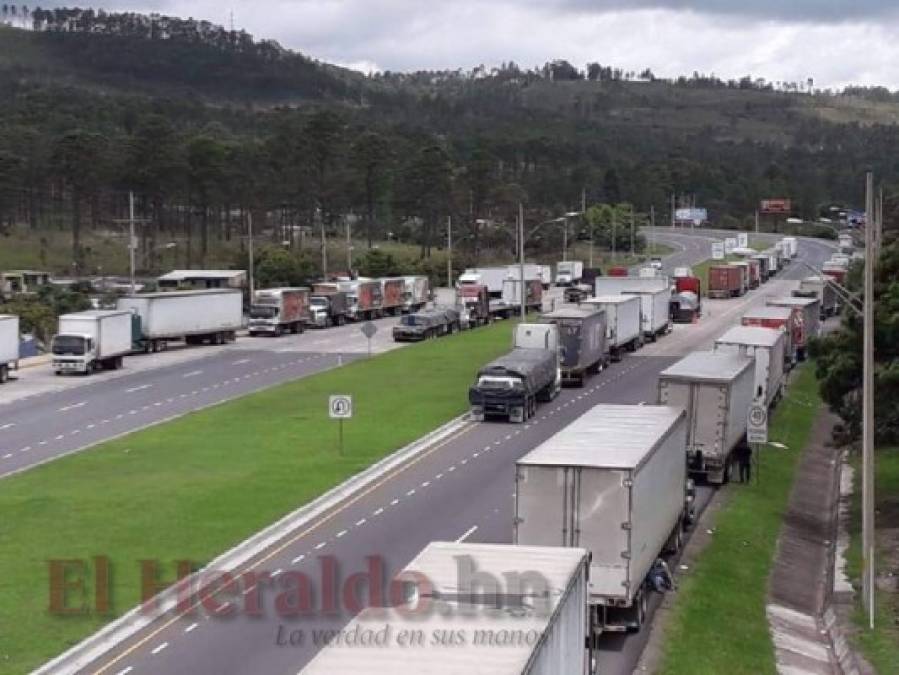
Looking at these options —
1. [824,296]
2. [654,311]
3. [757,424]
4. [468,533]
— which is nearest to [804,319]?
[654,311]

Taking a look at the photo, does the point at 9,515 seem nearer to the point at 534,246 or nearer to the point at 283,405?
the point at 283,405

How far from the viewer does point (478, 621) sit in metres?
14.0

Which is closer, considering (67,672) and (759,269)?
(67,672)

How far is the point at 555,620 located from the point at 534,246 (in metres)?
149

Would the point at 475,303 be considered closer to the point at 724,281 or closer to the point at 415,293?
the point at 415,293

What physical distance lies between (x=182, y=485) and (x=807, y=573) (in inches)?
583

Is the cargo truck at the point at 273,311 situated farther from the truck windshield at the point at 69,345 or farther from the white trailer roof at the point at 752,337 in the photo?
the white trailer roof at the point at 752,337

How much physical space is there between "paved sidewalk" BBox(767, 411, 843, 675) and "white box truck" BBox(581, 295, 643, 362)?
717 inches

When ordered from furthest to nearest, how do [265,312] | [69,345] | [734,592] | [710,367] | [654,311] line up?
[265,312], [654,311], [69,345], [710,367], [734,592]

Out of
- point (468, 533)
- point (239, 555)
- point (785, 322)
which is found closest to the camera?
point (239, 555)

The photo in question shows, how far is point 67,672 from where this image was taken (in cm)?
2027

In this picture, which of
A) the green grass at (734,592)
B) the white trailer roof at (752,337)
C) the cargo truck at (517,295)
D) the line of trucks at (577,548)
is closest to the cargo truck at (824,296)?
the cargo truck at (517,295)

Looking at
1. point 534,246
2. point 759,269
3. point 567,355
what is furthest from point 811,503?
point 534,246

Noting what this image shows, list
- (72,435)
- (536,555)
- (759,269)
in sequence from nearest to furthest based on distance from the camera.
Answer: (536,555)
(72,435)
(759,269)
